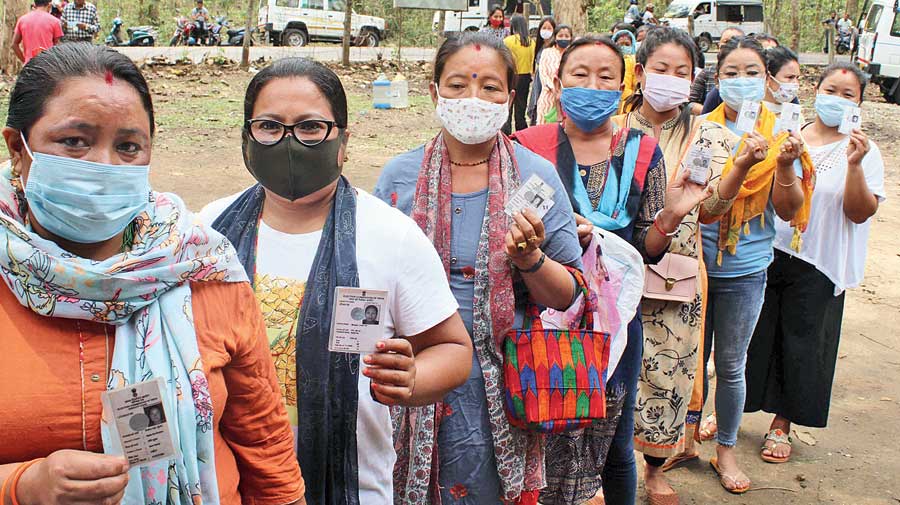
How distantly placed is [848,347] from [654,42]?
3.27 m

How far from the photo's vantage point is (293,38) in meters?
26.1

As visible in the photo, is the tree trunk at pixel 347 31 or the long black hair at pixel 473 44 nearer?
the long black hair at pixel 473 44

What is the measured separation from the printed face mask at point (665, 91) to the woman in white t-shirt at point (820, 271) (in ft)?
3.59

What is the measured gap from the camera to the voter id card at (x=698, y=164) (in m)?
3.40

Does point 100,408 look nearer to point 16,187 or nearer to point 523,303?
point 16,187

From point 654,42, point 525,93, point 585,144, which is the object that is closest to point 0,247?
point 585,144

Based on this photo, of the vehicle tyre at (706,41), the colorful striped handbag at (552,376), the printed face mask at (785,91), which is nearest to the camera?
the colorful striped handbag at (552,376)

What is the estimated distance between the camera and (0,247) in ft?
4.82

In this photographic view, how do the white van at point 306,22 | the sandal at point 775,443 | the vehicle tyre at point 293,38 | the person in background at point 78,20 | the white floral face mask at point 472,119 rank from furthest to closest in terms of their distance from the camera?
the vehicle tyre at point 293,38 → the white van at point 306,22 → the person in background at point 78,20 → the sandal at point 775,443 → the white floral face mask at point 472,119

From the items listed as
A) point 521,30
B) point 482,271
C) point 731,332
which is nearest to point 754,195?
point 731,332

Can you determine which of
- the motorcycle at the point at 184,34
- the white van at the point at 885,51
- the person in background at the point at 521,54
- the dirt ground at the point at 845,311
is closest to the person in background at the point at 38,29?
the dirt ground at the point at 845,311

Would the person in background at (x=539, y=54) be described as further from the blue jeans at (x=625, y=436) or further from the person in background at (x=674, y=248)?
the blue jeans at (x=625, y=436)

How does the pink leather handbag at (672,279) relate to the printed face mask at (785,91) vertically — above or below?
below

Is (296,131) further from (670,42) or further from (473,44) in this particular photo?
(670,42)
